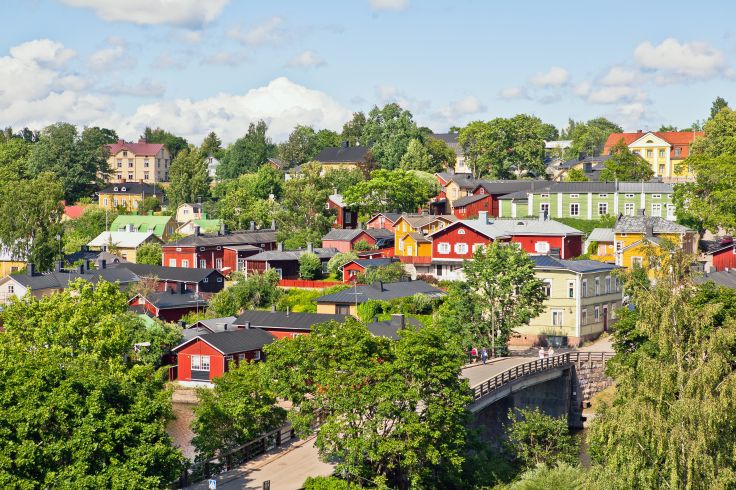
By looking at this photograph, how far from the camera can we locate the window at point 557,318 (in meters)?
58.5

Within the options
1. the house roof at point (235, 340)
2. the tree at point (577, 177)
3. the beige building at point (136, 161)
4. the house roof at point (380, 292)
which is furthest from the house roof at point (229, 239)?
the beige building at point (136, 161)

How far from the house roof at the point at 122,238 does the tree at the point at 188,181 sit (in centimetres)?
2010

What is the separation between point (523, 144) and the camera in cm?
10219

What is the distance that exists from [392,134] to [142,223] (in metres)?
25.8

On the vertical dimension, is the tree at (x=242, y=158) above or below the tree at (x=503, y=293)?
above

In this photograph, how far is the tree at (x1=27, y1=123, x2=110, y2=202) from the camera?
11488 cm

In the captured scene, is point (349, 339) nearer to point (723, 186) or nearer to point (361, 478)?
point (361, 478)

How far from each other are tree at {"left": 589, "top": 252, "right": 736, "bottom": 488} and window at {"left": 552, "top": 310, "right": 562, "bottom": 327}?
1063 inches

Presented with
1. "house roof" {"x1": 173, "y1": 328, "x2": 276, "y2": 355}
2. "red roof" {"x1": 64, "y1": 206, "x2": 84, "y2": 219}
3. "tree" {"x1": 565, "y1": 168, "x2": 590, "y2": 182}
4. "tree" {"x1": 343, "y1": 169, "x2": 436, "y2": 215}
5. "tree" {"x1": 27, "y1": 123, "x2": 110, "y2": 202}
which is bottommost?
"house roof" {"x1": 173, "y1": 328, "x2": 276, "y2": 355}

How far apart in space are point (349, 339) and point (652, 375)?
9.55 metres

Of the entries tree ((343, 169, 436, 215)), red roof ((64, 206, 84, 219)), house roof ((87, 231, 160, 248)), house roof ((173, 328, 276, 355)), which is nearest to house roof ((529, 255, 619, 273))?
house roof ((173, 328, 276, 355))

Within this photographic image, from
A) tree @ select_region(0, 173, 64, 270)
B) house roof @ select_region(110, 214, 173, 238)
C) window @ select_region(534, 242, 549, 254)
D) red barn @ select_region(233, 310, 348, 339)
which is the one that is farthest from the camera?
house roof @ select_region(110, 214, 173, 238)

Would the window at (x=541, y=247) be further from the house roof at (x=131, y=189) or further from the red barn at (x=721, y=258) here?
the house roof at (x=131, y=189)

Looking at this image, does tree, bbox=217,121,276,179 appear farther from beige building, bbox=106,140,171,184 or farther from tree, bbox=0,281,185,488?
tree, bbox=0,281,185,488
